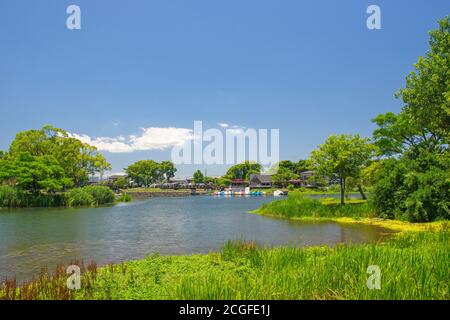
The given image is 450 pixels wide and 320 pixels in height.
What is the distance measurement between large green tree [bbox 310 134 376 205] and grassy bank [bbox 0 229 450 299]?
20.7 meters

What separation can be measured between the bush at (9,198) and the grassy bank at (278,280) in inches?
1591

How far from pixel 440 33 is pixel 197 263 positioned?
62.2 feet

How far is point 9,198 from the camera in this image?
144 ft

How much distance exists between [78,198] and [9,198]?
351 inches

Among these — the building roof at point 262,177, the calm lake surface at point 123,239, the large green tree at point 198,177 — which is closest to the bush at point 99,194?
the calm lake surface at point 123,239

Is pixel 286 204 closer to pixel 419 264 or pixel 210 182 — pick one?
pixel 419 264

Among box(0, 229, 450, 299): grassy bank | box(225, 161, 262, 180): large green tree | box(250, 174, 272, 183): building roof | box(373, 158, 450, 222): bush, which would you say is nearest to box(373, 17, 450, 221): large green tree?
box(373, 158, 450, 222): bush

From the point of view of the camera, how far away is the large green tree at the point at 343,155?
29797 millimetres

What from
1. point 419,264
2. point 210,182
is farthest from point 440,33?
point 210,182

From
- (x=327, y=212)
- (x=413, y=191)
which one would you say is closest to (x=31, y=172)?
(x=327, y=212)

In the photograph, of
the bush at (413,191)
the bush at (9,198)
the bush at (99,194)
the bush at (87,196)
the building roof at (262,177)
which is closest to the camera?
the bush at (413,191)

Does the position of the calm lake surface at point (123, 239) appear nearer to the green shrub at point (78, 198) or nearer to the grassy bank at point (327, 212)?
the grassy bank at point (327, 212)

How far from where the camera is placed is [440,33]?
19656 mm

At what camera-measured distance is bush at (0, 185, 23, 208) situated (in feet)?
142
